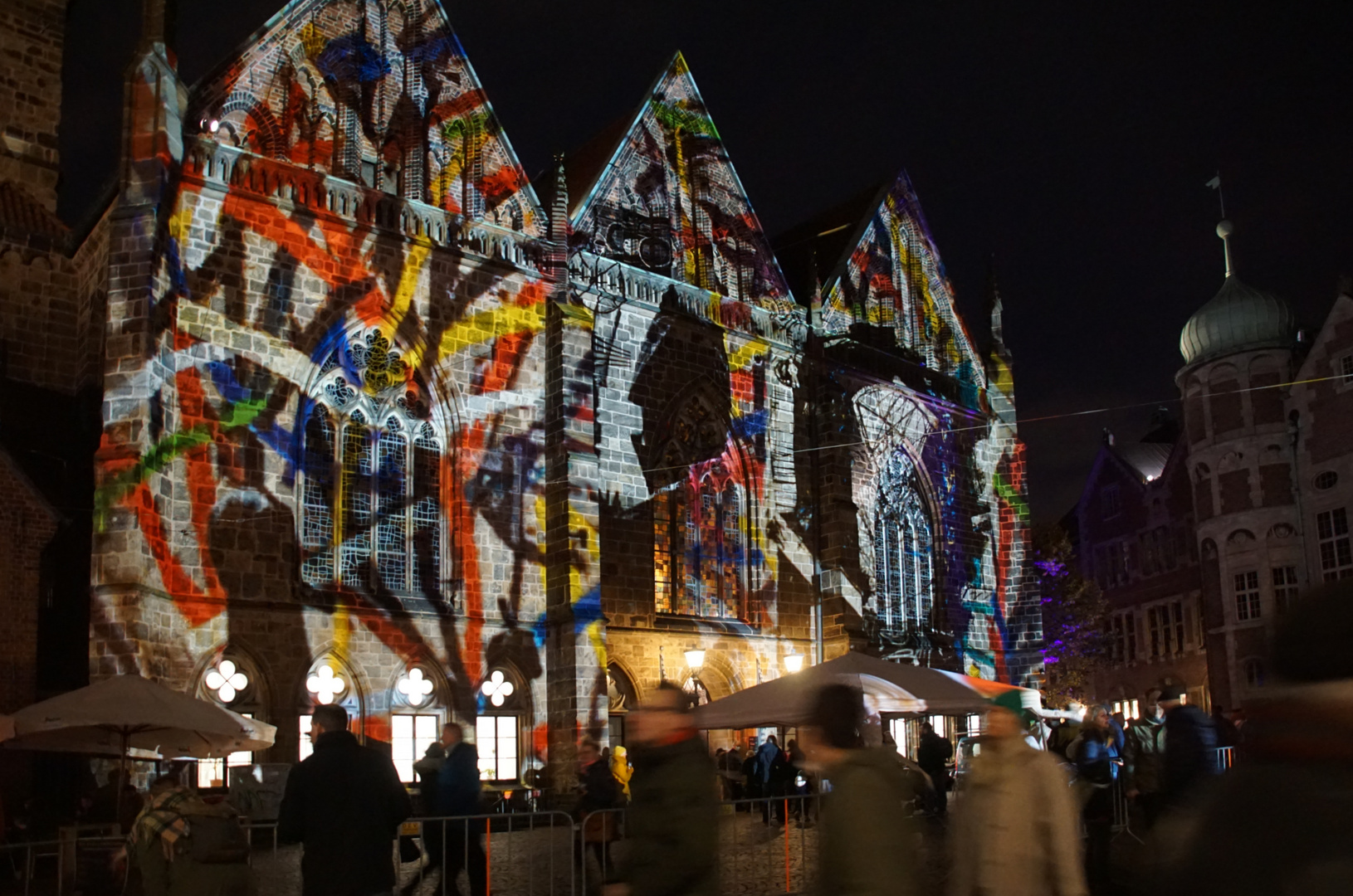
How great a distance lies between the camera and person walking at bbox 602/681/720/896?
262 inches

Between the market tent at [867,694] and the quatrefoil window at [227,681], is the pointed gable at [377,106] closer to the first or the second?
the quatrefoil window at [227,681]

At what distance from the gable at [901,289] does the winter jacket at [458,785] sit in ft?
65.1

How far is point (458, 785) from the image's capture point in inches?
488

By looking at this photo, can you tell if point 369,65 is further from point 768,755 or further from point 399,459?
point 768,755

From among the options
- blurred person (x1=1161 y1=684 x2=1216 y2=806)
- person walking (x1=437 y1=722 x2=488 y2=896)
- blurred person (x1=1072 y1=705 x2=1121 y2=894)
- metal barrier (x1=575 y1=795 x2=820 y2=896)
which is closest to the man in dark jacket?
metal barrier (x1=575 y1=795 x2=820 y2=896)

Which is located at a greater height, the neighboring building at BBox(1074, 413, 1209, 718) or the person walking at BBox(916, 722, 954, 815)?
the neighboring building at BBox(1074, 413, 1209, 718)

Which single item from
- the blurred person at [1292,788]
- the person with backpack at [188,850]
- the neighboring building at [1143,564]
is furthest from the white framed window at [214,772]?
the neighboring building at [1143,564]

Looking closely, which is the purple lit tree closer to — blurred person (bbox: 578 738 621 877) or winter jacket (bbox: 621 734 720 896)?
blurred person (bbox: 578 738 621 877)

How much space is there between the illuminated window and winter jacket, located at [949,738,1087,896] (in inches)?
672

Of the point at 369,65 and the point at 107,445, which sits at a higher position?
the point at 369,65

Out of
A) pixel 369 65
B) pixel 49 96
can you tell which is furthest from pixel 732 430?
pixel 49 96

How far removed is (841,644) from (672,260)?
28.5 ft

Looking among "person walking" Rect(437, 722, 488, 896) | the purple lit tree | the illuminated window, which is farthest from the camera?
the purple lit tree

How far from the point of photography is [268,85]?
2275 cm
